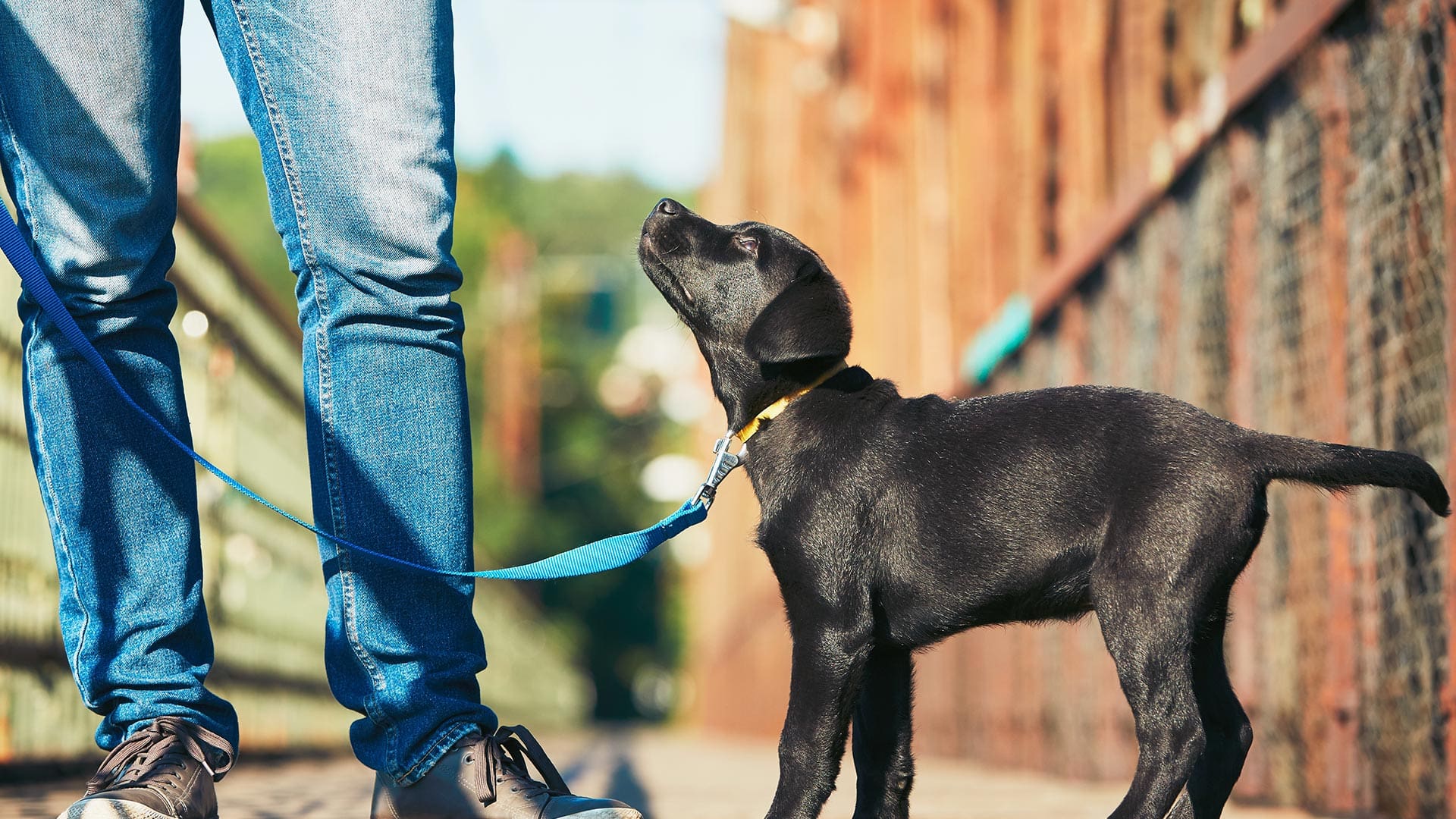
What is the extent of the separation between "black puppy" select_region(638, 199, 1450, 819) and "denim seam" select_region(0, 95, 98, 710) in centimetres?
109

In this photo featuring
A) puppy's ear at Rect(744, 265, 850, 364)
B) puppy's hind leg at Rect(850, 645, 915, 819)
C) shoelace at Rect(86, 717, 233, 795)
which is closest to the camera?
shoelace at Rect(86, 717, 233, 795)

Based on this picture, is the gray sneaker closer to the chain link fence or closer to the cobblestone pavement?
the cobblestone pavement

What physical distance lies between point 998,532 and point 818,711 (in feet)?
1.23

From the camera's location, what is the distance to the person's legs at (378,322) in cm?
237

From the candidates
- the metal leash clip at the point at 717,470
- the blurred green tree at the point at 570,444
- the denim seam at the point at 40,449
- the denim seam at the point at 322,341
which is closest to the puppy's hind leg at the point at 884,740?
the metal leash clip at the point at 717,470

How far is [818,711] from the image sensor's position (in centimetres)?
A: 230

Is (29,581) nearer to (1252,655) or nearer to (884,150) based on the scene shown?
(1252,655)

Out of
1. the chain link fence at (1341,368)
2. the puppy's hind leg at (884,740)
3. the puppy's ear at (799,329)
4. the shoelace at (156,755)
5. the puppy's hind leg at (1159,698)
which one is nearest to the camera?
the puppy's hind leg at (1159,698)

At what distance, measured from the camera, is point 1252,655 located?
456 centimetres

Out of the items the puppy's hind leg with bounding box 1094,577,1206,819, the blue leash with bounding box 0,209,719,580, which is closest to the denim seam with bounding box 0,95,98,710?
the blue leash with bounding box 0,209,719,580

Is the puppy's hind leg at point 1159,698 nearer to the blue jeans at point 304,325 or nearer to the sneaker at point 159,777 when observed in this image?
the blue jeans at point 304,325

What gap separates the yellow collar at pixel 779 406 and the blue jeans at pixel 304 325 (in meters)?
0.46

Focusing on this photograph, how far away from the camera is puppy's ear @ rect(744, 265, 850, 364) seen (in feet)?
7.93

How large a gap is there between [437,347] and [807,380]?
59 centimetres
